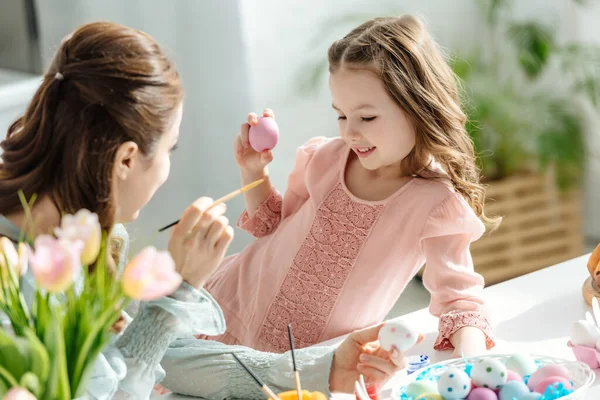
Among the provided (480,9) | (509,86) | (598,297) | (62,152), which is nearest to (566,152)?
(509,86)

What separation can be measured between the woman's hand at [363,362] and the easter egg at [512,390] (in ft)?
0.46

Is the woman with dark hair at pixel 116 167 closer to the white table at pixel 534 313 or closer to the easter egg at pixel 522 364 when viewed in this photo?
the easter egg at pixel 522 364

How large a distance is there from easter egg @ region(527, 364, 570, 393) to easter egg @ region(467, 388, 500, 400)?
6cm

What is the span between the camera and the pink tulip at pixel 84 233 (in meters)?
0.88

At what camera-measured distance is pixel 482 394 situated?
3.71ft

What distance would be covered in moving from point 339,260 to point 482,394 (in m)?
0.48

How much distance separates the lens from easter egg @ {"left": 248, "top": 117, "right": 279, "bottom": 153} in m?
1.60

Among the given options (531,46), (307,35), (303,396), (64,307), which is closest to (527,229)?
(531,46)

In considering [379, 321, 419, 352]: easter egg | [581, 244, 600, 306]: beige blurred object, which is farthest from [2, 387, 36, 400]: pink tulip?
[581, 244, 600, 306]: beige blurred object

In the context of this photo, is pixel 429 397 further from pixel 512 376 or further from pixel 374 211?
pixel 374 211

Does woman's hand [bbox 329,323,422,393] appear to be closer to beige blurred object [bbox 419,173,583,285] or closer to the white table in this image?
the white table

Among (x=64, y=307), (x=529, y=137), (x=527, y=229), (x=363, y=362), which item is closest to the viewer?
(x=64, y=307)

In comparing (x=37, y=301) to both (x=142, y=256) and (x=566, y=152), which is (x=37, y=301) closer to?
(x=142, y=256)

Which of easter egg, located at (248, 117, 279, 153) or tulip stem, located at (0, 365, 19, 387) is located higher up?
tulip stem, located at (0, 365, 19, 387)
